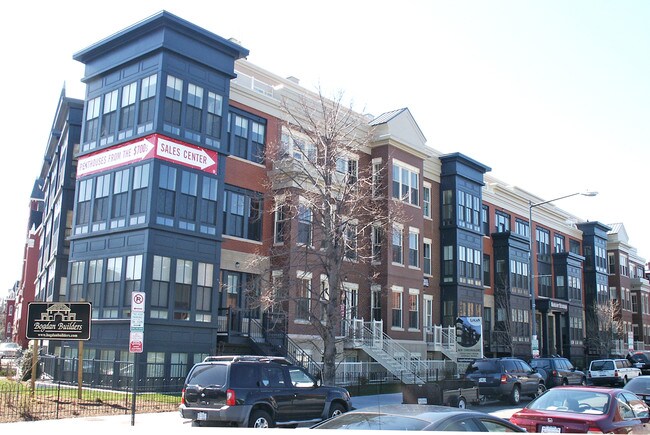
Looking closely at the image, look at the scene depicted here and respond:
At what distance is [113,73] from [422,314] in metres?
21.8

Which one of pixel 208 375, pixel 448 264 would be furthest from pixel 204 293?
pixel 448 264

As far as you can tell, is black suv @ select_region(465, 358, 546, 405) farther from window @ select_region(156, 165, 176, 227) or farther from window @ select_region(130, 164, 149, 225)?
window @ select_region(130, 164, 149, 225)

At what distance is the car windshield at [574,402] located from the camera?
12.3 metres

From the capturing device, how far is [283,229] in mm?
32031

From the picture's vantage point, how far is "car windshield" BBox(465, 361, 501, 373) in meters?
26.3

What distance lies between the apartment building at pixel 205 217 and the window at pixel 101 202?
0.06 metres

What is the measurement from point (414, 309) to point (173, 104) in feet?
62.5

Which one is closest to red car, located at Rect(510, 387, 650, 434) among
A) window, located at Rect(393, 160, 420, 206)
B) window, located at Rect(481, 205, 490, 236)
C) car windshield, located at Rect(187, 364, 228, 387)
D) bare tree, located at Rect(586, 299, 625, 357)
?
car windshield, located at Rect(187, 364, 228, 387)

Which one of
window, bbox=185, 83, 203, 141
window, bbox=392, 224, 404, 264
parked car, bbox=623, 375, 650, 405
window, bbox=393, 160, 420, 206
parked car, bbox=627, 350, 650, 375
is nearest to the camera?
parked car, bbox=623, 375, 650, 405

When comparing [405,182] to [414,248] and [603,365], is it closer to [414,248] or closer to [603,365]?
[414,248]

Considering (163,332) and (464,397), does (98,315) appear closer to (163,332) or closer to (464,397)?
(163,332)

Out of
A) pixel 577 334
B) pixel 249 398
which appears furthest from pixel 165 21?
pixel 577 334

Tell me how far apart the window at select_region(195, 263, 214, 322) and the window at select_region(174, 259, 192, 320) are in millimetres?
401

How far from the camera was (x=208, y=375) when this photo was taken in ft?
51.9
